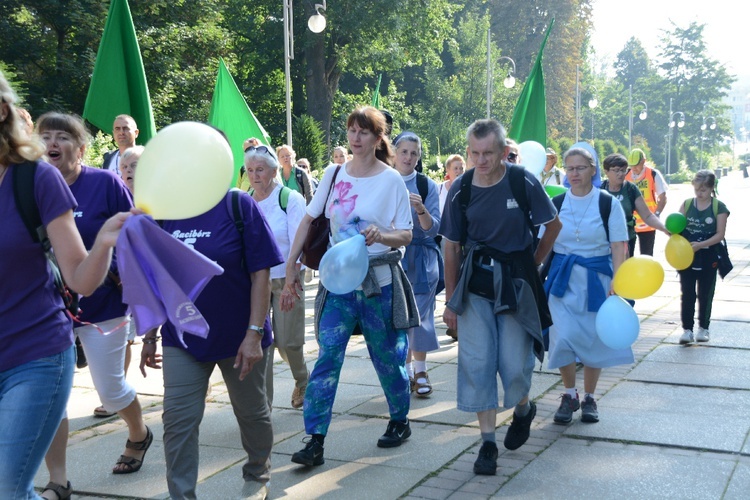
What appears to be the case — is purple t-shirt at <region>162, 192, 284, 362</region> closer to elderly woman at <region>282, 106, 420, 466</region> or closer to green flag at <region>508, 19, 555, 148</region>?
elderly woman at <region>282, 106, 420, 466</region>

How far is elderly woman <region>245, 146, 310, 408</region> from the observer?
235 inches

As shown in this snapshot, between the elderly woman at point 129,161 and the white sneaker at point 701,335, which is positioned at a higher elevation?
the elderly woman at point 129,161

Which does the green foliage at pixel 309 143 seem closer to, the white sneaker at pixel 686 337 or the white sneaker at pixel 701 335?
the white sneaker at pixel 701 335

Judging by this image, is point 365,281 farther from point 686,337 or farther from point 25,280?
point 686,337

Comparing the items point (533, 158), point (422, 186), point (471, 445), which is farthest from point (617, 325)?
point (533, 158)

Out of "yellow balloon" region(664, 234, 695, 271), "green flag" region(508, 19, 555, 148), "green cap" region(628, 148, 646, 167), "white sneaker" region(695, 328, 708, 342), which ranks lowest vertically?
"white sneaker" region(695, 328, 708, 342)

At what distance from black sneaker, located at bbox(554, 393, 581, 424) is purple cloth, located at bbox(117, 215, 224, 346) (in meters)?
3.39

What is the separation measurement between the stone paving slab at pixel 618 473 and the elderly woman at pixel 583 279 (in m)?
0.68

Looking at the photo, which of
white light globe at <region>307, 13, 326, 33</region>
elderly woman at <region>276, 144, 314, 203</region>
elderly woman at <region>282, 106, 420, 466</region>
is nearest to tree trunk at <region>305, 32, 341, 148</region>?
white light globe at <region>307, 13, 326, 33</region>

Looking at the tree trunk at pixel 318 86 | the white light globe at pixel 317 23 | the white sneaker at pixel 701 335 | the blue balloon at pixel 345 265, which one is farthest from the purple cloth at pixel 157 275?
the tree trunk at pixel 318 86

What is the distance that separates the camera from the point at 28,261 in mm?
3041

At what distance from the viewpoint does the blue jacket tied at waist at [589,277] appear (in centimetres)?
626

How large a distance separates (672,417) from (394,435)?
1.99 metres

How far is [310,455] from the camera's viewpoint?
17.0ft
